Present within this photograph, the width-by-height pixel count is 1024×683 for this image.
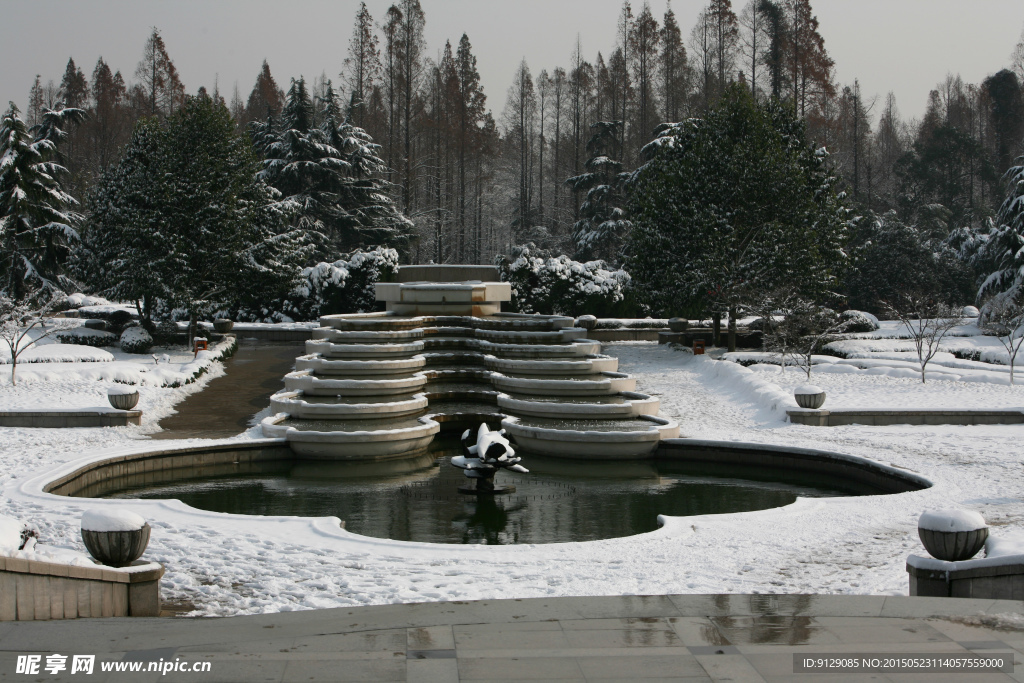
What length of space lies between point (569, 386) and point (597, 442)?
3.34 metres

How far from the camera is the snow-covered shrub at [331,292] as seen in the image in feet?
115

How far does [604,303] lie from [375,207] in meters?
14.7

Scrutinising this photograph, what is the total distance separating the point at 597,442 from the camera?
1552cm

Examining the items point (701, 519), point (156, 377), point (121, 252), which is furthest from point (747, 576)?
point (121, 252)

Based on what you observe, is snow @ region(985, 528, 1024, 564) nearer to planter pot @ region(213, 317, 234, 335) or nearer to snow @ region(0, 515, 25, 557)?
snow @ region(0, 515, 25, 557)

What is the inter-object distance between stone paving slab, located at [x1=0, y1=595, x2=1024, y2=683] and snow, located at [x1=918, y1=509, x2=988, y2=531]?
75cm

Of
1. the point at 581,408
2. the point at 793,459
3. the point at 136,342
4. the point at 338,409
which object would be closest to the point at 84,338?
the point at 136,342

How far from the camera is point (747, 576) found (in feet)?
26.7

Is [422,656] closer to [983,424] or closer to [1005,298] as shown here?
[983,424]

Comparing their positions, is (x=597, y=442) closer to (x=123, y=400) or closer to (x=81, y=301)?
(x=123, y=400)

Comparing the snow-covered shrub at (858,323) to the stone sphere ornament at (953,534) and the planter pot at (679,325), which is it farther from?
the stone sphere ornament at (953,534)

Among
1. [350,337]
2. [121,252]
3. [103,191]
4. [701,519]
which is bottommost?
[701,519]

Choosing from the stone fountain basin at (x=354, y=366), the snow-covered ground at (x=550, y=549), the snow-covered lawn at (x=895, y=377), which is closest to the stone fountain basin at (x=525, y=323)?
the stone fountain basin at (x=354, y=366)

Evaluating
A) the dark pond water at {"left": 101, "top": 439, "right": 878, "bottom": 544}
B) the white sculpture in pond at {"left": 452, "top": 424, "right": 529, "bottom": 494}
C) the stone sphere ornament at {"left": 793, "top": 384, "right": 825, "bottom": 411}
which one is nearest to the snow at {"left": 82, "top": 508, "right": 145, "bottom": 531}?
the dark pond water at {"left": 101, "top": 439, "right": 878, "bottom": 544}
